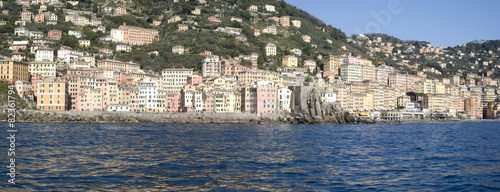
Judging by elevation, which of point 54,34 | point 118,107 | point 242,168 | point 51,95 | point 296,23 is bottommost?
point 242,168

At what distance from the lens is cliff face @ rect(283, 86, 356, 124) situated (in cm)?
7712

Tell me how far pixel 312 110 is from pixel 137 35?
6837 centimetres

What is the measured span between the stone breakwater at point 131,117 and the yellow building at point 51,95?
17.0ft

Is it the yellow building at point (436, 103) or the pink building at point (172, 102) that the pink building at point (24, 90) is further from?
the yellow building at point (436, 103)

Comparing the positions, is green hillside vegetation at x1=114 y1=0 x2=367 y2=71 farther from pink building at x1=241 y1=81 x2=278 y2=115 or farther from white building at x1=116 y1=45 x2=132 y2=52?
A: pink building at x1=241 y1=81 x2=278 y2=115

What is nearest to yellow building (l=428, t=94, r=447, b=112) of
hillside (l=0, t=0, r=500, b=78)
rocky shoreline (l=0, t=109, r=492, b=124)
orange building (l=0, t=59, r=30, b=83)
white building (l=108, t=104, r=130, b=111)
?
hillside (l=0, t=0, r=500, b=78)

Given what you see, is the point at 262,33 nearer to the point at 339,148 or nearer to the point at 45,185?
the point at 339,148

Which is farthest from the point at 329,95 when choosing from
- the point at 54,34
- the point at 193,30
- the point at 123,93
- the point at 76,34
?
the point at 54,34

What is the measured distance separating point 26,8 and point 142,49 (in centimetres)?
4568

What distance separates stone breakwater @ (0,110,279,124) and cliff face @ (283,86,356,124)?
428 cm

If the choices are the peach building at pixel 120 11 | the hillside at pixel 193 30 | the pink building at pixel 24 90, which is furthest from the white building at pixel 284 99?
the peach building at pixel 120 11

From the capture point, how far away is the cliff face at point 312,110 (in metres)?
77.1

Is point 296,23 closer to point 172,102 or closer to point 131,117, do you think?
point 172,102

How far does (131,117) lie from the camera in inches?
2739
